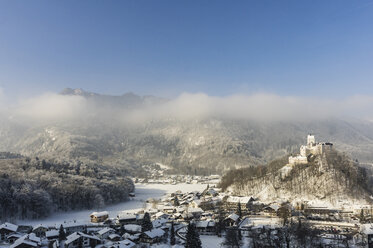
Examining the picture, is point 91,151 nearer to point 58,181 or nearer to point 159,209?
point 58,181

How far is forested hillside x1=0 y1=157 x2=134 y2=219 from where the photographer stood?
61375 millimetres

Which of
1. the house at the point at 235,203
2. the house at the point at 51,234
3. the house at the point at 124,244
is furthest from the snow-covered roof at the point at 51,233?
the house at the point at 235,203

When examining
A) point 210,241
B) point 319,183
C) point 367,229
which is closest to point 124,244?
point 210,241

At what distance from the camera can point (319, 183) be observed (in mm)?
63156

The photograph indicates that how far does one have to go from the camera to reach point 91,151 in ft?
656

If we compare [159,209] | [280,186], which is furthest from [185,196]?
[280,186]

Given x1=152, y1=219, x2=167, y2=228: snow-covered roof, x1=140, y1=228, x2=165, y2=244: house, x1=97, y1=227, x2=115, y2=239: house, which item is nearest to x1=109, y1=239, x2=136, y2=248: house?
x1=140, y1=228, x2=165, y2=244: house

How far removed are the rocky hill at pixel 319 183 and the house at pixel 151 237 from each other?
31369 millimetres

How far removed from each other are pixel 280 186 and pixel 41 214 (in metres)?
49.7

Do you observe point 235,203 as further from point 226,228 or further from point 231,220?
point 226,228

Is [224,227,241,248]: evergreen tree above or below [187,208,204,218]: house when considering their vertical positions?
above

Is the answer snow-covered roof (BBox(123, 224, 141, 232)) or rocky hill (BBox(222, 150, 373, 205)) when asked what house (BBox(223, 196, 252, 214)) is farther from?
snow-covered roof (BBox(123, 224, 141, 232))

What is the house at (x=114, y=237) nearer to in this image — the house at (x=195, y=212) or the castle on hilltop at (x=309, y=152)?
the house at (x=195, y=212)

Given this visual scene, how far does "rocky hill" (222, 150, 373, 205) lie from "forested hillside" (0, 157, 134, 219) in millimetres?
34477
